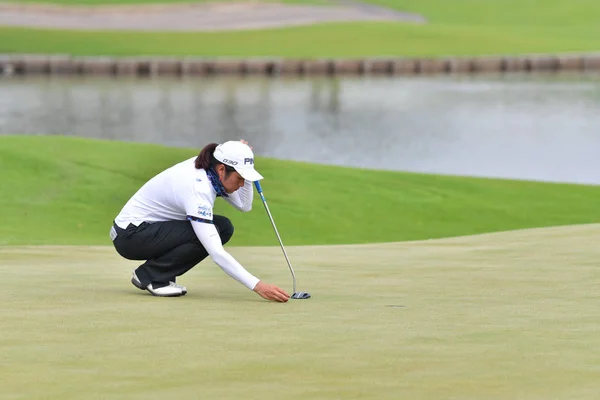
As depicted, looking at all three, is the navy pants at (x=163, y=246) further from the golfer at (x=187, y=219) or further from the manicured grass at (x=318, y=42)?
the manicured grass at (x=318, y=42)

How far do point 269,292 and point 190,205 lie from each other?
0.58m

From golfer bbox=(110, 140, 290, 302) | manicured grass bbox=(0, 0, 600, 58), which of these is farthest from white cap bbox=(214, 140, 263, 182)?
manicured grass bbox=(0, 0, 600, 58)

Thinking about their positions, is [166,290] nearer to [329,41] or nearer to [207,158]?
[207,158]

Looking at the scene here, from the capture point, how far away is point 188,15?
67.5 meters

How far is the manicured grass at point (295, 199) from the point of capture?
14.7 metres

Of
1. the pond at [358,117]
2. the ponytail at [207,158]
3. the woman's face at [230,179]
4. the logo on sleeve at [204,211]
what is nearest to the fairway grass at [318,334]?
the logo on sleeve at [204,211]

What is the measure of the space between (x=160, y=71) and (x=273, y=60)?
4.36 m

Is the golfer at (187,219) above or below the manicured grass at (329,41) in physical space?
above

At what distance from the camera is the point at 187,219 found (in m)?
6.62

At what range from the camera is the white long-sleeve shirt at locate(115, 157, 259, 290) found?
6.32 meters

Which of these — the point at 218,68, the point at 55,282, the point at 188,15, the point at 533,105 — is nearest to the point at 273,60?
the point at 218,68

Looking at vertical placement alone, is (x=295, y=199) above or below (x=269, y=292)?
below

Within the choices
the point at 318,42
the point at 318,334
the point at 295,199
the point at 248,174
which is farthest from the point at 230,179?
the point at 318,42

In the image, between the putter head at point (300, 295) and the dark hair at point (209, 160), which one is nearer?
the dark hair at point (209, 160)
